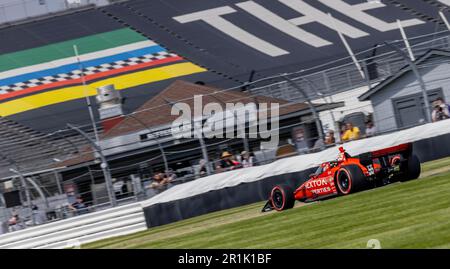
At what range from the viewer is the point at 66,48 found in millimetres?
41750

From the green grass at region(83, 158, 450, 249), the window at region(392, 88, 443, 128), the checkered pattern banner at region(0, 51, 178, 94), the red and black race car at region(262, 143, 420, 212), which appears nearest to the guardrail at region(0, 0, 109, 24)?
the checkered pattern banner at region(0, 51, 178, 94)

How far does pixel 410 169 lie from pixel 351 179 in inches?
48.5

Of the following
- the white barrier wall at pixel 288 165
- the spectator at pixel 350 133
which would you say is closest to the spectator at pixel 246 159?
the white barrier wall at pixel 288 165

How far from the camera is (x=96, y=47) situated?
4175 centimetres

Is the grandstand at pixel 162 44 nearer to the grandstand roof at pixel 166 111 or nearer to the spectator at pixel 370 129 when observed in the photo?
the grandstand roof at pixel 166 111

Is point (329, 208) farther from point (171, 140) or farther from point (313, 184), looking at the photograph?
point (171, 140)

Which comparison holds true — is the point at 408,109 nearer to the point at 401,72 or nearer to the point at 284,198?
the point at 401,72

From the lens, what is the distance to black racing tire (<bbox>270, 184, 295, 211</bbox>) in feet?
52.1

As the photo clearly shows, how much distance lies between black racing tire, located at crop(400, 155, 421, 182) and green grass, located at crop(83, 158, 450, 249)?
0.19 m

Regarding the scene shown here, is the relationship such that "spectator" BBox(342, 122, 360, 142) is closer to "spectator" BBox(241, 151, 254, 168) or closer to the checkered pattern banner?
"spectator" BBox(241, 151, 254, 168)

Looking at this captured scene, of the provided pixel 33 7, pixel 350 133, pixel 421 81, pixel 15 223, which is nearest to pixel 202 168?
pixel 350 133

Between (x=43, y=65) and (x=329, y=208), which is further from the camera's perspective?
(x=43, y=65)
